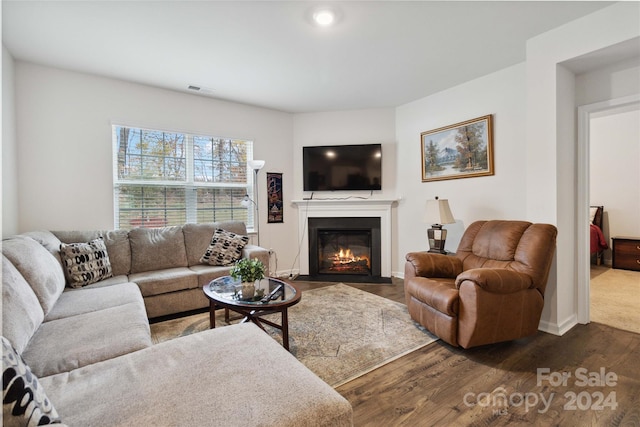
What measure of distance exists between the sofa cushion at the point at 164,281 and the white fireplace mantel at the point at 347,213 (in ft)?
6.40

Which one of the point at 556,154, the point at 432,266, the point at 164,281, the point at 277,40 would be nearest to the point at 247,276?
the point at 164,281

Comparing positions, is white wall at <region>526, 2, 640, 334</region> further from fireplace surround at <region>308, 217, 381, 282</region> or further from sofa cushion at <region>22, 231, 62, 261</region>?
sofa cushion at <region>22, 231, 62, 261</region>

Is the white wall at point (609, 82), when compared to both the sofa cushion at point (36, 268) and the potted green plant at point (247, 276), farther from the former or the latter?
the sofa cushion at point (36, 268)

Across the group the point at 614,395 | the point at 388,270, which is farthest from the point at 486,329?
the point at 388,270

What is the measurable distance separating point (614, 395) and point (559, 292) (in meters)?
0.96

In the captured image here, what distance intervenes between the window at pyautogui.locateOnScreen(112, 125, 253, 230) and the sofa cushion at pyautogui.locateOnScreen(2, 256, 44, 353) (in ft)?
6.32

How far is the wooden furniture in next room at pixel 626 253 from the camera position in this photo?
434 cm

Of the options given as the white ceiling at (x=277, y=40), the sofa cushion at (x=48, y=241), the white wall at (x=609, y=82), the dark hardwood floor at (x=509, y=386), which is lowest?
the dark hardwood floor at (x=509, y=386)

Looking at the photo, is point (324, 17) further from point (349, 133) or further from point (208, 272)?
point (208, 272)

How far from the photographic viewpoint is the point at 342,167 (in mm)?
4461

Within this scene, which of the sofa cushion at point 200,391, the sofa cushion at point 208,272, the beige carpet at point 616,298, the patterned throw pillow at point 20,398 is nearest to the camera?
the patterned throw pillow at point 20,398

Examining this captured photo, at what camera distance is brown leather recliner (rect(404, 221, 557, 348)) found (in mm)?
2061

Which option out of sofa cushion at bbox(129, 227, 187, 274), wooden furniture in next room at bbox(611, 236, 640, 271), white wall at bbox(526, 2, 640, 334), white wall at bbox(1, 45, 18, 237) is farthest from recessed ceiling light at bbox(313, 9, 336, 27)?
wooden furniture in next room at bbox(611, 236, 640, 271)

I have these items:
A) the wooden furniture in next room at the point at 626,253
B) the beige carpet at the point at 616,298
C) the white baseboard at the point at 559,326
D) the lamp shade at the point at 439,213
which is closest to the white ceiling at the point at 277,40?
the lamp shade at the point at 439,213
